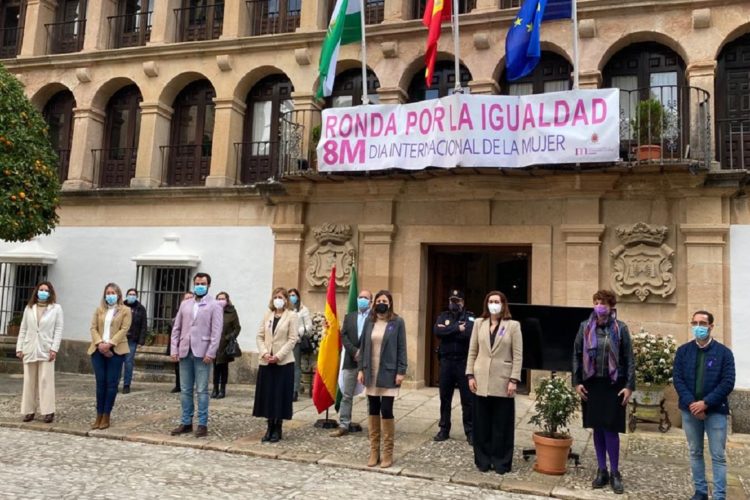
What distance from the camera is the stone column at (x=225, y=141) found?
14359mm

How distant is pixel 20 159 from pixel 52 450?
694 centimetres

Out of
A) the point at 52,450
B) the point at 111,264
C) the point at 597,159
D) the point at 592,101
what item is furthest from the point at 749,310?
the point at 111,264

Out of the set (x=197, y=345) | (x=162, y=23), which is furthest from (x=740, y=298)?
(x=162, y=23)

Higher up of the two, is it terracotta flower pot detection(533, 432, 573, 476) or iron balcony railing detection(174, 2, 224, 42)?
iron balcony railing detection(174, 2, 224, 42)

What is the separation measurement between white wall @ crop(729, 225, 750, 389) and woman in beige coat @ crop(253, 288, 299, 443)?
23.7 ft

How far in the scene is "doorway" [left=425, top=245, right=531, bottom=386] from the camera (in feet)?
42.0

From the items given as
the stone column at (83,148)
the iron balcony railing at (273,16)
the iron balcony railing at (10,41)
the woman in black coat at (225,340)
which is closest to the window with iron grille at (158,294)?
the stone column at (83,148)

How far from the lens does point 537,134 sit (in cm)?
1073

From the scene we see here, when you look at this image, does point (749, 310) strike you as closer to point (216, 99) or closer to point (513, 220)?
point (513, 220)

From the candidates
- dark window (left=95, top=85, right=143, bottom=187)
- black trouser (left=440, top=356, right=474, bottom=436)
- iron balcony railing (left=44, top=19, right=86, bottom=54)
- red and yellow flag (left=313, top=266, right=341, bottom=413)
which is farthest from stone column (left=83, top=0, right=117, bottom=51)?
black trouser (left=440, top=356, right=474, bottom=436)

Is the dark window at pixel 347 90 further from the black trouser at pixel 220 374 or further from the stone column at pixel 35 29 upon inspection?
the stone column at pixel 35 29

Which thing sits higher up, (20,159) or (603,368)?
(20,159)

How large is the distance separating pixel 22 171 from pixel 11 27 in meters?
7.24

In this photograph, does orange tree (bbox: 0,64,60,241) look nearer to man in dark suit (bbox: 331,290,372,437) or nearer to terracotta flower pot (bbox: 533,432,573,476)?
man in dark suit (bbox: 331,290,372,437)
